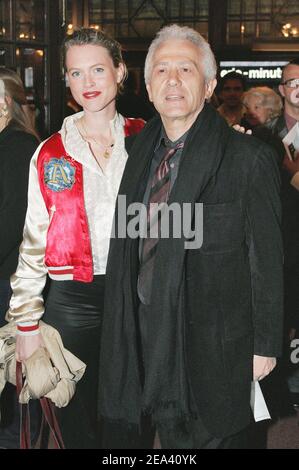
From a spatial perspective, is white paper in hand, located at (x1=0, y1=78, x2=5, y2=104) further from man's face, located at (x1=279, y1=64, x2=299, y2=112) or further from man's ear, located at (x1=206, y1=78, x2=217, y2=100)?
man's face, located at (x1=279, y1=64, x2=299, y2=112)

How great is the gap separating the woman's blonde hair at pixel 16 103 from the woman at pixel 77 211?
0.56 meters

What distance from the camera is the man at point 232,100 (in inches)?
184

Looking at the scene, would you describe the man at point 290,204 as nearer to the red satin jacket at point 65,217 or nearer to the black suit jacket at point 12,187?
the black suit jacket at point 12,187

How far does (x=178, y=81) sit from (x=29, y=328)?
90cm

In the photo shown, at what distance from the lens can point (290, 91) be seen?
3383mm

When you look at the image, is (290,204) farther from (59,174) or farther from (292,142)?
(59,174)

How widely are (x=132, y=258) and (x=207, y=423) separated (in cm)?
53

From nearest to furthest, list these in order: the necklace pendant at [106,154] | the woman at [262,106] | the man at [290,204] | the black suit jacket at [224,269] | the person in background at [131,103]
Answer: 1. the black suit jacket at [224,269]
2. the necklace pendant at [106,154]
3. the man at [290,204]
4. the woman at [262,106]
5. the person in background at [131,103]

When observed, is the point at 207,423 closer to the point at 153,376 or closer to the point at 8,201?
the point at 153,376

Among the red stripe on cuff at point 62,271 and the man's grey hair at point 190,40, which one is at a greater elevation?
the man's grey hair at point 190,40

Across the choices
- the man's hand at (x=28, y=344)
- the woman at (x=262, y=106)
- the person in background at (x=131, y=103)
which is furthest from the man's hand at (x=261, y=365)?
the person in background at (x=131, y=103)

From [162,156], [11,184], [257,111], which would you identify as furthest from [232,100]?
[162,156]

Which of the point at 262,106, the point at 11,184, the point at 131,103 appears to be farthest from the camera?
the point at 131,103

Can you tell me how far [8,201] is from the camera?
255 cm
